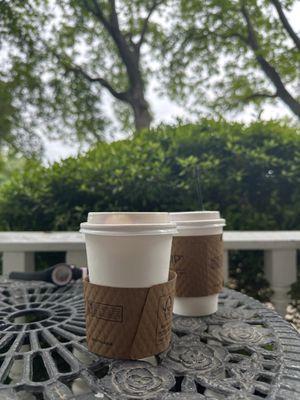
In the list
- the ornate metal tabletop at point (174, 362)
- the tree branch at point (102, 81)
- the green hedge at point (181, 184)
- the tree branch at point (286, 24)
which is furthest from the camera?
the tree branch at point (102, 81)

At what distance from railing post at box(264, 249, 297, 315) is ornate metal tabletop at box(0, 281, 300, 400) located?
631mm

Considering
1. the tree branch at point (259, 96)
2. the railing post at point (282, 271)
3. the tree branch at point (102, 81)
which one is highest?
the tree branch at point (102, 81)

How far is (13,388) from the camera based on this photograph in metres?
0.58

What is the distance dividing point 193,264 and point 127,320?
32 centimetres

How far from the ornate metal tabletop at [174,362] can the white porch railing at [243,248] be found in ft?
1.88

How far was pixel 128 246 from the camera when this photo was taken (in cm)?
67

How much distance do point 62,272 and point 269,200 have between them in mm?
1548

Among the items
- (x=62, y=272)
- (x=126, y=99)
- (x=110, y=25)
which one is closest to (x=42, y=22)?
(x=110, y=25)

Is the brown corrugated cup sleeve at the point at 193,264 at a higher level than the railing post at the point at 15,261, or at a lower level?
higher

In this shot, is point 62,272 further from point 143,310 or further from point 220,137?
point 220,137

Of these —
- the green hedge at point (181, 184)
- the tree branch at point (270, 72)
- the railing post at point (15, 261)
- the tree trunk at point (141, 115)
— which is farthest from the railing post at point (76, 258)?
the tree branch at point (270, 72)

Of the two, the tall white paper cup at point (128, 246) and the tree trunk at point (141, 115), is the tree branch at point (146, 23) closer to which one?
the tree trunk at point (141, 115)

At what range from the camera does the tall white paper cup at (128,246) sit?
66 cm

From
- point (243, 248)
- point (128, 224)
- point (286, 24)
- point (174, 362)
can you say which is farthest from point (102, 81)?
point (174, 362)
